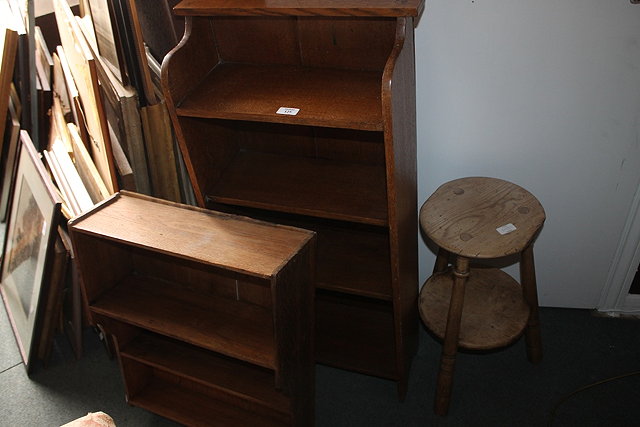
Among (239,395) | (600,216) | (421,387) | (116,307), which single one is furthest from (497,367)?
(116,307)

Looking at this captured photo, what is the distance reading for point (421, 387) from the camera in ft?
7.77

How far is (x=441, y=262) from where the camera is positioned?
7.95ft

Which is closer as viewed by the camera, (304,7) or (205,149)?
(304,7)

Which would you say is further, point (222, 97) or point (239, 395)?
point (239, 395)

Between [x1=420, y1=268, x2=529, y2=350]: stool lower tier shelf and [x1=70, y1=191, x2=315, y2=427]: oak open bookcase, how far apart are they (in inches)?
21.8

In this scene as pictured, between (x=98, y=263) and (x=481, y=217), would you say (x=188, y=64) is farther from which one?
(x=481, y=217)

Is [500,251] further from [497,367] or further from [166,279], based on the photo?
[166,279]

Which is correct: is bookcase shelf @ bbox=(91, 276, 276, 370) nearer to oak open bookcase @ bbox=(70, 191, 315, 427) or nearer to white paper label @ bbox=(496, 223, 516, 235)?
oak open bookcase @ bbox=(70, 191, 315, 427)

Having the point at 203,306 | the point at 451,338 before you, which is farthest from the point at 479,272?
the point at 203,306

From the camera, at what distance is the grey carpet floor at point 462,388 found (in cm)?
224

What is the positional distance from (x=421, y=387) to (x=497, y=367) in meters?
0.34

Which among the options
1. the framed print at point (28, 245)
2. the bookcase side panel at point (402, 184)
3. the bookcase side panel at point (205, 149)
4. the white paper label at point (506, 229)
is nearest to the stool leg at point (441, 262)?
the bookcase side panel at point (402, 184)

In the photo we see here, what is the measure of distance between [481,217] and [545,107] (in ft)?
1.50

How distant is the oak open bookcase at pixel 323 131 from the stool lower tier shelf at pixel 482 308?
10 cm
